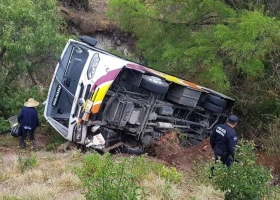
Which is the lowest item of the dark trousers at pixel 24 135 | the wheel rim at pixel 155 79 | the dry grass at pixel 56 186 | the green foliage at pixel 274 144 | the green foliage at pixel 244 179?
the dark trousers at pixel 24 135

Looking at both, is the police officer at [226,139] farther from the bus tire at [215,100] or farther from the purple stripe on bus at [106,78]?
the bus tire at [215,100]

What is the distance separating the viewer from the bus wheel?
32.0 feet

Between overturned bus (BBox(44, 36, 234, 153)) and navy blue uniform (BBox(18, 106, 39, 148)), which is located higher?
overturned bus (BBox(44, 36, 234, 153))

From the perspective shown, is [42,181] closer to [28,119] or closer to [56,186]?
[56,186]

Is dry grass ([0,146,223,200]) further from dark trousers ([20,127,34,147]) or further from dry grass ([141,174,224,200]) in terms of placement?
dark trousers ([20,127,34,147])

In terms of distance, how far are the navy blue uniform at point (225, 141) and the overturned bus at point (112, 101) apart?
2300mm

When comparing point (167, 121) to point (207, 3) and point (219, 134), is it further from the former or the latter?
point (207, 3)

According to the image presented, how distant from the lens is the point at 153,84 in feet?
32.0

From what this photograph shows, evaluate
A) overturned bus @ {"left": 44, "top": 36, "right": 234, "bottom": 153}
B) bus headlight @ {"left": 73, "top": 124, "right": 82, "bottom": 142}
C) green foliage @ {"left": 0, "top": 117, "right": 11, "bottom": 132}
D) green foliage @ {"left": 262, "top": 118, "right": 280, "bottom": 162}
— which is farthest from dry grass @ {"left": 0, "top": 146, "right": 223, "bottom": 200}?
green foliage @ {"left": 0, "top": 117, "right": 11, "bottom": 132}

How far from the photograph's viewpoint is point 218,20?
13.7 meters

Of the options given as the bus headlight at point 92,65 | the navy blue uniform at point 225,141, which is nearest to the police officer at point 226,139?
the navy blue uniform at point 225,141

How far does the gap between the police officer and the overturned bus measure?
7.58ft

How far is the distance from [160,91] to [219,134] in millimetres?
2387

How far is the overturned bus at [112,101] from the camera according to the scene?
9.31 m
